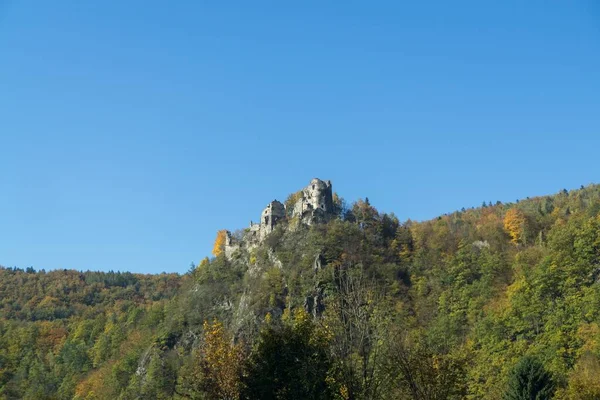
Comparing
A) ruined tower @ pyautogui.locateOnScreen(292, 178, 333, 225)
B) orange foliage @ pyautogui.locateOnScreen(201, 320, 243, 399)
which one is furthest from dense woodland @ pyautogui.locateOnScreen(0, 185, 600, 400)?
ruined tower @ pyautogui.locateOnScreen(292, 178, 333, 225)

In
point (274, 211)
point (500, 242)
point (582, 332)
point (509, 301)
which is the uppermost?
point (274, 211)

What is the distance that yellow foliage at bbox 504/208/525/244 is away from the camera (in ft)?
392

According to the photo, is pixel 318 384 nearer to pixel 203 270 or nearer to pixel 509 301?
pixel 509 301

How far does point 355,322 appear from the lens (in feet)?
102

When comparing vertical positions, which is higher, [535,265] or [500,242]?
[500,242]

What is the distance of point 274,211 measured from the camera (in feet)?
446

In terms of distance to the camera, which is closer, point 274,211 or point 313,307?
point 313,307

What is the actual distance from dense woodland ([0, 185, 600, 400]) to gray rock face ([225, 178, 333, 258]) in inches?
138

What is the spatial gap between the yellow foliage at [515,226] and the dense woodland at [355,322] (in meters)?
0.35

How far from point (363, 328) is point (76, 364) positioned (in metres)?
117

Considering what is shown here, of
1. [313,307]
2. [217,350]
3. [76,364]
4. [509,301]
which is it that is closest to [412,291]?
[313,307]

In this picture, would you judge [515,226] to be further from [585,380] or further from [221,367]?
[221,367]

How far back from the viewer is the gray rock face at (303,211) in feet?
427

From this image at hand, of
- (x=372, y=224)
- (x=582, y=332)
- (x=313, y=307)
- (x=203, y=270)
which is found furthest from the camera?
(x=203, y=270)
